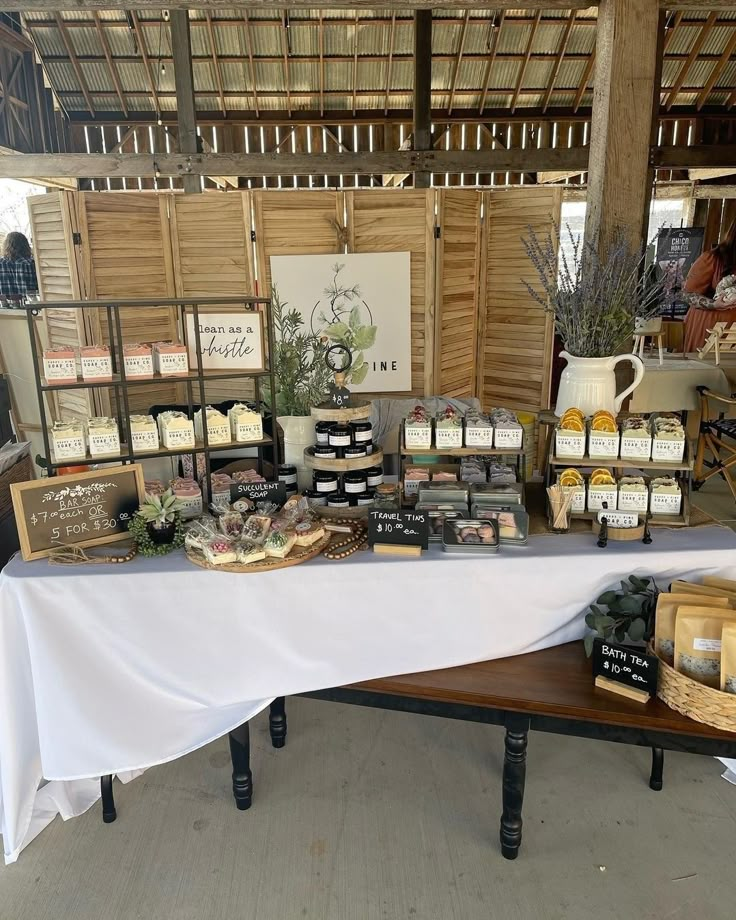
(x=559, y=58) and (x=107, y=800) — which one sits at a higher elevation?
(x=559, y=58)

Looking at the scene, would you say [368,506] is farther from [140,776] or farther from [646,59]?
[646,59]

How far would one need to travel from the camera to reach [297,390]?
2373 millimetres

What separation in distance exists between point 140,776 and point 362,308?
3089 millimetres

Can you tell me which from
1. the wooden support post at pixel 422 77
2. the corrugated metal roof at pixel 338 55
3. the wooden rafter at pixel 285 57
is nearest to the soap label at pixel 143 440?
the wooden support post at pixel 422 77

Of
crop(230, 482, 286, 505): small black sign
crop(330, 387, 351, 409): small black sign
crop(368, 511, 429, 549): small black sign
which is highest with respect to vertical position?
crop(330, 387, 351, 409): small black sign

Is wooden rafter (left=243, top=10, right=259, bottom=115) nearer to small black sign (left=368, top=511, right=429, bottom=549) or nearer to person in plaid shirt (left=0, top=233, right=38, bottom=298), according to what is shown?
person in plaid shirt (left=0, top=233, right=38, bottom=298)

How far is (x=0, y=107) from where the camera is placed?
6156mm

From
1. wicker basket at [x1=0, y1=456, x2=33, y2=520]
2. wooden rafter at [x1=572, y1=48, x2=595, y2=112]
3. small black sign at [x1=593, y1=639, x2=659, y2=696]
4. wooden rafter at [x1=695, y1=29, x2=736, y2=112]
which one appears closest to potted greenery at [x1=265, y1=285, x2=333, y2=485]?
wicker basket at [x1=0, y1=456, x2=33, y2=520]

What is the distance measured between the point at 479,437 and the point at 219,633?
91cm

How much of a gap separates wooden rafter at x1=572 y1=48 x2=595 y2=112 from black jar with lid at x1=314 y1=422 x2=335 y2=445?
6.04 metres

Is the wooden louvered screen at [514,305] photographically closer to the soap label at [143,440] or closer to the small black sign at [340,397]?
the small black sign at [340,397]

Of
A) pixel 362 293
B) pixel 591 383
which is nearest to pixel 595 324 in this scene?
pixel 591 383

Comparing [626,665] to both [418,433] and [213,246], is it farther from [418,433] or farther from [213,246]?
[213,246]

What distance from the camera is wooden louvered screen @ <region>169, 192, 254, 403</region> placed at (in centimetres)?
432
